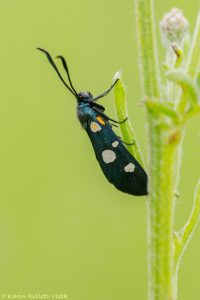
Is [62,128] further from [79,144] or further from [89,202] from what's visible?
[89,202]

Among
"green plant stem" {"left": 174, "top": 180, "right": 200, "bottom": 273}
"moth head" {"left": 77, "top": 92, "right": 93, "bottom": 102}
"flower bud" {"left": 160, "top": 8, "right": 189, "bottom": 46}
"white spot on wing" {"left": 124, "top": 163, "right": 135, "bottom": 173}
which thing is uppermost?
"flower bud" {"left": 160, "top": 8, "right": 189, "bottom": 46}

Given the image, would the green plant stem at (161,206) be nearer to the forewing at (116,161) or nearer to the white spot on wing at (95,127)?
the forewing at (116,161)

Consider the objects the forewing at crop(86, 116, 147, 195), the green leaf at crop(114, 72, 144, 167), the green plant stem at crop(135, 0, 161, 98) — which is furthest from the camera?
the forewing at crop(86, 116, 147, 195)

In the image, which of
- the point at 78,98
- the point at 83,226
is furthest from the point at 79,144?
the point at 78,98

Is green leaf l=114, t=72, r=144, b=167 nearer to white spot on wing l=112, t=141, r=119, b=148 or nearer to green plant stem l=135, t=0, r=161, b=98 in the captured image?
green plant stem l=135, t=0, r=161, b=98

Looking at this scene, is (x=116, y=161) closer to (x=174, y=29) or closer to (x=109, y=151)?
(x=109, y=151)

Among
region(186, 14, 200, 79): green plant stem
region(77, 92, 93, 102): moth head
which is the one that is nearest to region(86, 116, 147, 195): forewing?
region(77, 92, 93, 102): moth head

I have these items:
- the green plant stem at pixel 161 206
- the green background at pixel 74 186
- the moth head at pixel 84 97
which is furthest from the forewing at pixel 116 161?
the green background at pixel 74 186

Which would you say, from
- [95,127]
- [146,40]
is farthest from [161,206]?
[95,127]
